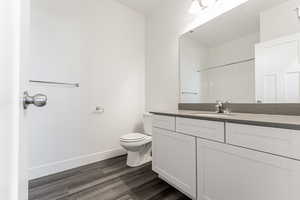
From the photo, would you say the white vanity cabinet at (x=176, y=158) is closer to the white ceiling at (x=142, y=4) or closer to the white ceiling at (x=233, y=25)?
the white ceiling at (x=233, y=25)

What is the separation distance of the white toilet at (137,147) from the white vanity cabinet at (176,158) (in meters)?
0.31

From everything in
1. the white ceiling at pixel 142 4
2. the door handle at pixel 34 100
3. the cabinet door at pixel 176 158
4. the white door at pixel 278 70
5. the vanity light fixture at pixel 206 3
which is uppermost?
the white ceiling at pixel 142 4

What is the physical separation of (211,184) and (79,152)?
1.65m

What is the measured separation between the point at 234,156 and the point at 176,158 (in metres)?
0.53

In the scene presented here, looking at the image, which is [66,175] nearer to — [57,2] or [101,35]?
[101,35]

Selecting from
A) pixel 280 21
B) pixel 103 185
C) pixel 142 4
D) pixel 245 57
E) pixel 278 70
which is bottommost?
pixel 103 185

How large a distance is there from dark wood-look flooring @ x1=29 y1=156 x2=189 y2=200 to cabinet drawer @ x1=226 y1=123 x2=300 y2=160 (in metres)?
0.82

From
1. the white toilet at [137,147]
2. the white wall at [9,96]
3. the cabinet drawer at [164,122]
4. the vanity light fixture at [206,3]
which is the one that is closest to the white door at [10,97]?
the white wall at [9,96]

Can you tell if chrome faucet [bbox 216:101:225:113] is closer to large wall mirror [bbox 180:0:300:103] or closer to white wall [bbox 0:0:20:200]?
large wall mirror [bbox 180:0:300:103]

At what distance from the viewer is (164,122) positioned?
58.7 inches

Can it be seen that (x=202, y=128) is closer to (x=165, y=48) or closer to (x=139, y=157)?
(x=139, y=157)

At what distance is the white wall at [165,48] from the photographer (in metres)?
1.98

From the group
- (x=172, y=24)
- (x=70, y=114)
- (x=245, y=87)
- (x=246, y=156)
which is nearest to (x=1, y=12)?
(x=246, y=156)

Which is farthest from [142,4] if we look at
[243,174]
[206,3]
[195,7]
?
[243,174]
